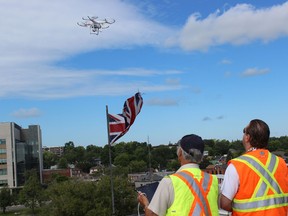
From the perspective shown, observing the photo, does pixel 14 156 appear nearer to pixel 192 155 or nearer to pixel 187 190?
pixel 192 155

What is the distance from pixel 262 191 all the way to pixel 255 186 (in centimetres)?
7

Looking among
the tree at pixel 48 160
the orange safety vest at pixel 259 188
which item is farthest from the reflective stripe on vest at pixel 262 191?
the tree at pixel 48 160

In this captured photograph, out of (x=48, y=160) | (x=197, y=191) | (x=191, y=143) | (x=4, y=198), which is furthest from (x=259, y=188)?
(x=48, y=160)

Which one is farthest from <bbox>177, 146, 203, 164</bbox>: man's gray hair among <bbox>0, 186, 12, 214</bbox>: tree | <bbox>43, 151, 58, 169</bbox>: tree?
<bbox>43, 151, 58, 169</bbox>: tree

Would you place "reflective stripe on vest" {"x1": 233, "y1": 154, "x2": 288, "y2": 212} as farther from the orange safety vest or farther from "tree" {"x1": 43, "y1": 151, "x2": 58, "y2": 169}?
"tree" {"x1": 43, "y1": 151, "x2": 58, "y2": 169}

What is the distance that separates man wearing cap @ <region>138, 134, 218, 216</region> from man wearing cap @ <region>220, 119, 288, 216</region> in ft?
0.46

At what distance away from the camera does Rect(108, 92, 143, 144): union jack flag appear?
584 inches

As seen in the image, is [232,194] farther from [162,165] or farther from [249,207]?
[162,165]

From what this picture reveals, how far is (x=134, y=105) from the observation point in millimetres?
15172

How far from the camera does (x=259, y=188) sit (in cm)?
355

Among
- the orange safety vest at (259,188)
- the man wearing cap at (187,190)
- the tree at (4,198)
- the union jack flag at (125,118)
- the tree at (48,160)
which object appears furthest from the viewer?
the tree at (48,160)

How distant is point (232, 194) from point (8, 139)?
89.9m

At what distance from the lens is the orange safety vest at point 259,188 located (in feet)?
11.6

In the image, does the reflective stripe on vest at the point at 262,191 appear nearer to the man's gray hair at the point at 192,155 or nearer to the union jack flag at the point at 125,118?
the man's gray hair at the point at 192,155
